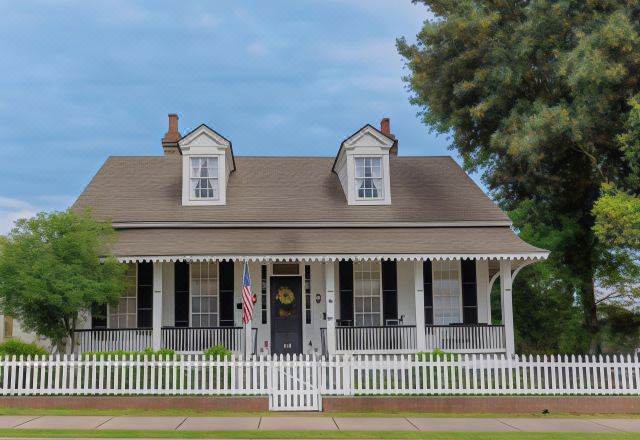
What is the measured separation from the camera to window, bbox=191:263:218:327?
63.9 ft

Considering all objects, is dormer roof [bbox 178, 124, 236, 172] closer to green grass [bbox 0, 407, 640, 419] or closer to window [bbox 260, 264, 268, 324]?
window [bbox 260, 264, 268, 324]

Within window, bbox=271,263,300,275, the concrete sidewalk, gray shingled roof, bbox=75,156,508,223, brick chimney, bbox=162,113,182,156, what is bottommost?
the concrete sidewalk

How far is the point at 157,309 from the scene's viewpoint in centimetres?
1797

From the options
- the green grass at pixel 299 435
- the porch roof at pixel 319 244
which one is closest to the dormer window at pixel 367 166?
the porch roof at pixel 319 244

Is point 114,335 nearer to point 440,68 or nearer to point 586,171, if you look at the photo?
point 440,68

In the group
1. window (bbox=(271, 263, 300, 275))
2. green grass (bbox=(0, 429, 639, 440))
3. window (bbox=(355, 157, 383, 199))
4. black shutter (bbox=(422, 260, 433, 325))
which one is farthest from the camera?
window (bbox=(355, 157, 383, 199))

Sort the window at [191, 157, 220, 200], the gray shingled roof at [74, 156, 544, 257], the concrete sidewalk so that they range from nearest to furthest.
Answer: the concrete sidewalk
the gray shingled roof at [74, 156, 544, 257]
the window at [191, 157, 220, 200]

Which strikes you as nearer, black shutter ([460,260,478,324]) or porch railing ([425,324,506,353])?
porch railing ([425,324,506,353])

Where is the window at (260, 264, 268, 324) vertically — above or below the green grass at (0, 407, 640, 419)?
above

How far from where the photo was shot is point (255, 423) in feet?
38.3

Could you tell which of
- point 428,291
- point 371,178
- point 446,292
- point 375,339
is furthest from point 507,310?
point 371,178

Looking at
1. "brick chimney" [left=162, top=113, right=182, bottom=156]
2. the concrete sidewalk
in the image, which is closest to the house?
"brick chimney" [left=162, top=113, right=182, bottom=156]

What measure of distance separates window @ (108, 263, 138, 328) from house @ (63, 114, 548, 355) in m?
0.04

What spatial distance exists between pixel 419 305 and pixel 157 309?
7.22 metres
